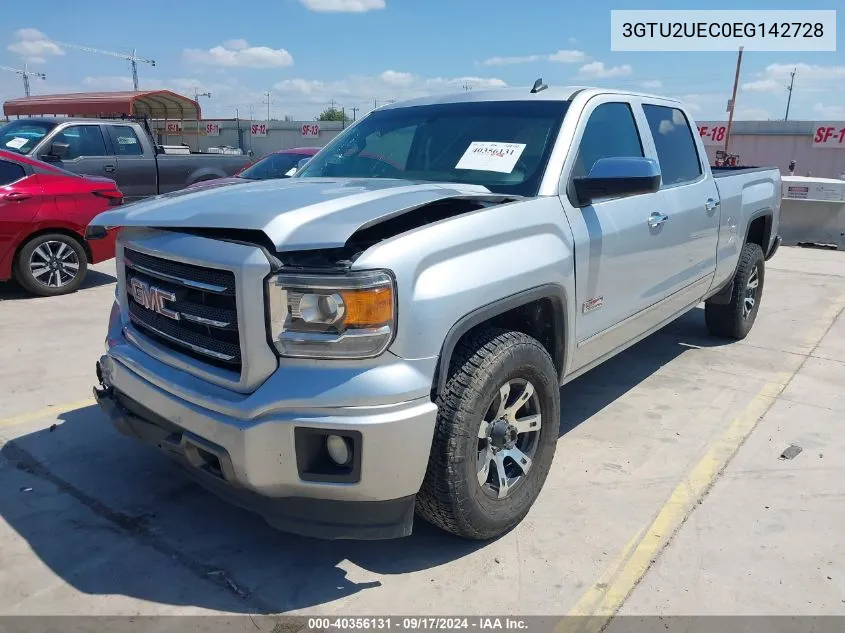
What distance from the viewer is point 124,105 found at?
23.8 metres

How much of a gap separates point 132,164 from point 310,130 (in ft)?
98.8

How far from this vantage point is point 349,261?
2367 mm

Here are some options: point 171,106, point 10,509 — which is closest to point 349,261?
point 10,509

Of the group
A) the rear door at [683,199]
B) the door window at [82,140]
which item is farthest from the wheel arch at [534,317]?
the door window at [82,140]

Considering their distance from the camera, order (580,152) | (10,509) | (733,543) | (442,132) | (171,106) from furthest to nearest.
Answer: (171,106)
(442,132)
(580,152)
(10,509)
(733,543)

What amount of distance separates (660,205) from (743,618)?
234 cm

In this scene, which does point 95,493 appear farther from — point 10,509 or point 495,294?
point 495,294

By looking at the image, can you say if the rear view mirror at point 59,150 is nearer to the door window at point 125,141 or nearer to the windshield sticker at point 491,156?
the door window at point 125,141

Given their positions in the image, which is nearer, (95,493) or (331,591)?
(331,591)

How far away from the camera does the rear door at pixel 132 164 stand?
11.0 m

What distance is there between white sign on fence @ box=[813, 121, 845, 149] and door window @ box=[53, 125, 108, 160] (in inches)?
1097

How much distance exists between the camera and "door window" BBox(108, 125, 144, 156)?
36.1 ft

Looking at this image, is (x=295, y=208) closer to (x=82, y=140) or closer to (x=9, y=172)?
(x=9, y=172)

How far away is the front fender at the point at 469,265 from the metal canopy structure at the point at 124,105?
Result: 2082 centimetres
